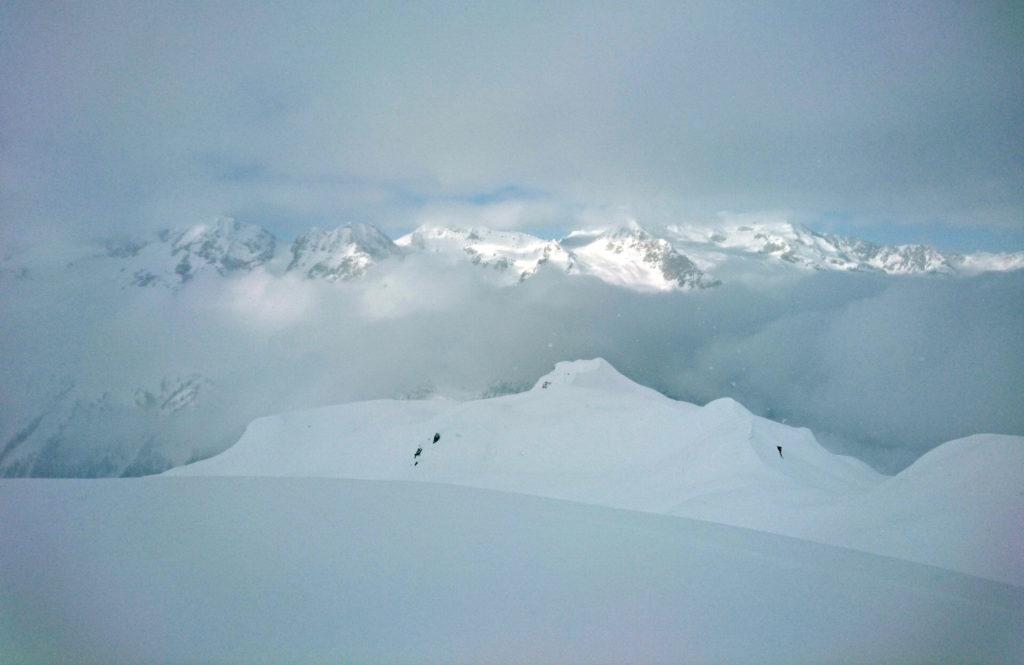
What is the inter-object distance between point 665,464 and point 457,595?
1746cm

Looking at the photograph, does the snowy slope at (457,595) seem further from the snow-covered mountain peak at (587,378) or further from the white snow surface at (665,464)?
the snow-covered mountain peak at (587,378)

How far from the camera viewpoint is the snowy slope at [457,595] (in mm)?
8258

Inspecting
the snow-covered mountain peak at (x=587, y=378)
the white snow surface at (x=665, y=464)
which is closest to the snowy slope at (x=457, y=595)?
the white snow surface at (x=665, y=464)

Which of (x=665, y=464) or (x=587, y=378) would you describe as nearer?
(x=665, y=464)

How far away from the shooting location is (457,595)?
10.4m

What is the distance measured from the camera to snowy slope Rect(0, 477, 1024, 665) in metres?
8.26

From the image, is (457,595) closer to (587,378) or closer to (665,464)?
(665,464)

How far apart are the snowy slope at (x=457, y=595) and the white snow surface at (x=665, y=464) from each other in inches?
72.9

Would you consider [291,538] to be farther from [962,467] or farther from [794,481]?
[962,467]

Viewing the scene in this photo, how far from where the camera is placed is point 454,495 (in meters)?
23.6

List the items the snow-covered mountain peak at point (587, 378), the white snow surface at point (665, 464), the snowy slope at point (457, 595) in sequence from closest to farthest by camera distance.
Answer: the snowy slope at point (457, 595) < the white snow surface at point (665, 464) < the snow-covered mountain peak at point (587, 378)

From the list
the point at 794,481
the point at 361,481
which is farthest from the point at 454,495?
the point at 794,481

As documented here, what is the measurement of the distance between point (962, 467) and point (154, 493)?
104 ft

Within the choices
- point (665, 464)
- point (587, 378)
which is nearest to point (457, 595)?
point (665, 464)
